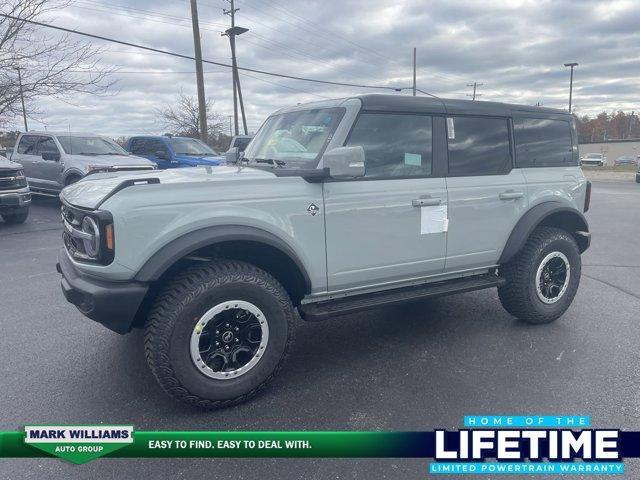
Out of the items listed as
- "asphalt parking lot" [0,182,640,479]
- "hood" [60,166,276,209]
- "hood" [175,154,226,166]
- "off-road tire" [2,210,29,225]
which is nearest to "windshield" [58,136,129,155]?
"hood" [175,154,226,166]

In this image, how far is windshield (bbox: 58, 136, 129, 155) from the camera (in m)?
11.4

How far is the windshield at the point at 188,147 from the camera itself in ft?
44.0

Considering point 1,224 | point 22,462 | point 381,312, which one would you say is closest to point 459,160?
point 381,312

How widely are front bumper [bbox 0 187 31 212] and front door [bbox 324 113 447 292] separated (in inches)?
349

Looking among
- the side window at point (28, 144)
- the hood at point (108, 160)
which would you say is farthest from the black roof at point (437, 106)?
the side window at point (28, 144)

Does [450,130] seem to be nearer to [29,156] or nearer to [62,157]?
[62,157]

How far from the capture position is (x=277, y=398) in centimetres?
312

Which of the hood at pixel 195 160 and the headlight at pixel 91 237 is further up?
the hood at pixel 195 160

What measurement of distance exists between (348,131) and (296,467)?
7.32 ft

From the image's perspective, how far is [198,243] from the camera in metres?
2.78

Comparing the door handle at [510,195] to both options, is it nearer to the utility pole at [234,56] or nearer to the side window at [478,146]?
the side window at [478,146]

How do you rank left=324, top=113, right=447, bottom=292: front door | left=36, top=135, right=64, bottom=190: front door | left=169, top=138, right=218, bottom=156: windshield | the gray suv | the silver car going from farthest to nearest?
left=169, top=138, right=218, bottom=156: windshield < left=36, top=135, right=64, bottom=190: front door < the silver car < left=324, top=113, right=447, bottom=292: front door < the gray suv

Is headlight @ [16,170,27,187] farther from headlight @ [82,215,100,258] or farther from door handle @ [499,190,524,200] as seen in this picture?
door handle @ [499,190,524,200]

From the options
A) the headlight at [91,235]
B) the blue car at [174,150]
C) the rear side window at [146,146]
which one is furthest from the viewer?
the rear side window at [146,146]
